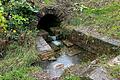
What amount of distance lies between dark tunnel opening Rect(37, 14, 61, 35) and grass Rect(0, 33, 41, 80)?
1.71m

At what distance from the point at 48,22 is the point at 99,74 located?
4.35m

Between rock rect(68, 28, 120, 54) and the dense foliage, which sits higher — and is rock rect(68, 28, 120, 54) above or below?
below

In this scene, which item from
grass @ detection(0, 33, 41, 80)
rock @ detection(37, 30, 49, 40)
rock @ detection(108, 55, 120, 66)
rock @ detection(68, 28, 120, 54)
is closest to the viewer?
rock @ detection(108, 55, 120, 66)

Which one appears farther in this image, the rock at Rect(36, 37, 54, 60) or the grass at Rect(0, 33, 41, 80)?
the rock at Rect(36, 37, 54, 60)

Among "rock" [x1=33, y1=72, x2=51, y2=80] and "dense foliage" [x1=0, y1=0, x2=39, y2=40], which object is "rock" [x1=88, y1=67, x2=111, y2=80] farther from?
"dense foliage" [x1=0, y1=0, x2=39, y2=40]

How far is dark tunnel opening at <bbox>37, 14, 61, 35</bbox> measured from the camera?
8773 millimetres

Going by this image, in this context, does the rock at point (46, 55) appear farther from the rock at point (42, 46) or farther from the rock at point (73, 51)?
the rock at point (73, 51)

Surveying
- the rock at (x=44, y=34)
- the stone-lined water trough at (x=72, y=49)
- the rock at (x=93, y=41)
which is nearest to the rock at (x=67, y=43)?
the stone-lined water trough at (x=72, y=49)

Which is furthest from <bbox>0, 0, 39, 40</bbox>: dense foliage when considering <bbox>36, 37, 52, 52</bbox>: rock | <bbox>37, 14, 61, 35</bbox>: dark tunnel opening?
<bbox>37, 14, 61, 35</bbox>: dark tunnel opening

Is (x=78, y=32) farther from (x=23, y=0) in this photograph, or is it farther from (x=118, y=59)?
(x=118, y=59)

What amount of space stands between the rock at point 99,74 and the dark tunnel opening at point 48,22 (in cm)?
359

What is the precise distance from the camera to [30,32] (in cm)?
737

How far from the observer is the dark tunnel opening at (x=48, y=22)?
28.8ft

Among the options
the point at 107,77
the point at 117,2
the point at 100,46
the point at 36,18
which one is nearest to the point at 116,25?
the point at 100,46
